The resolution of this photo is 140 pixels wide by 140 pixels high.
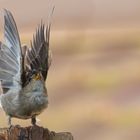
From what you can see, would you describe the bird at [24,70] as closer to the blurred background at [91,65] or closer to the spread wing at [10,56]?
the spread wing at [10,56]

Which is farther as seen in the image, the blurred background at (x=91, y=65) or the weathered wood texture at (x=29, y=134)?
the blurred background at (x=91, y=65)

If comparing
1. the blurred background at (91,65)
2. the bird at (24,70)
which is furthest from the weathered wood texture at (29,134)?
the blurred background at (91,65)

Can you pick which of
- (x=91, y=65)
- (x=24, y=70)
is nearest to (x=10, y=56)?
(x=24, y=70)

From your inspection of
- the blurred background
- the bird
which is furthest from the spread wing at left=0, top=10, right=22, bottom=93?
the blurred background

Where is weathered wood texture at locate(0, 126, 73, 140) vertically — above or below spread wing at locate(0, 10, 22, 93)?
below

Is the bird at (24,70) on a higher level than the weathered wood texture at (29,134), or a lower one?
higher

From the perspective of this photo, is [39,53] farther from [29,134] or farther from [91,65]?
[91,65]

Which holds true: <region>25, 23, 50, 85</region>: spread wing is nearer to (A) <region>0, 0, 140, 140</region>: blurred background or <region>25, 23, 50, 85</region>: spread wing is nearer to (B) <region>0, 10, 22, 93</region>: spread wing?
(B) <region>0, 10, 22, 93</region>: spread wing
